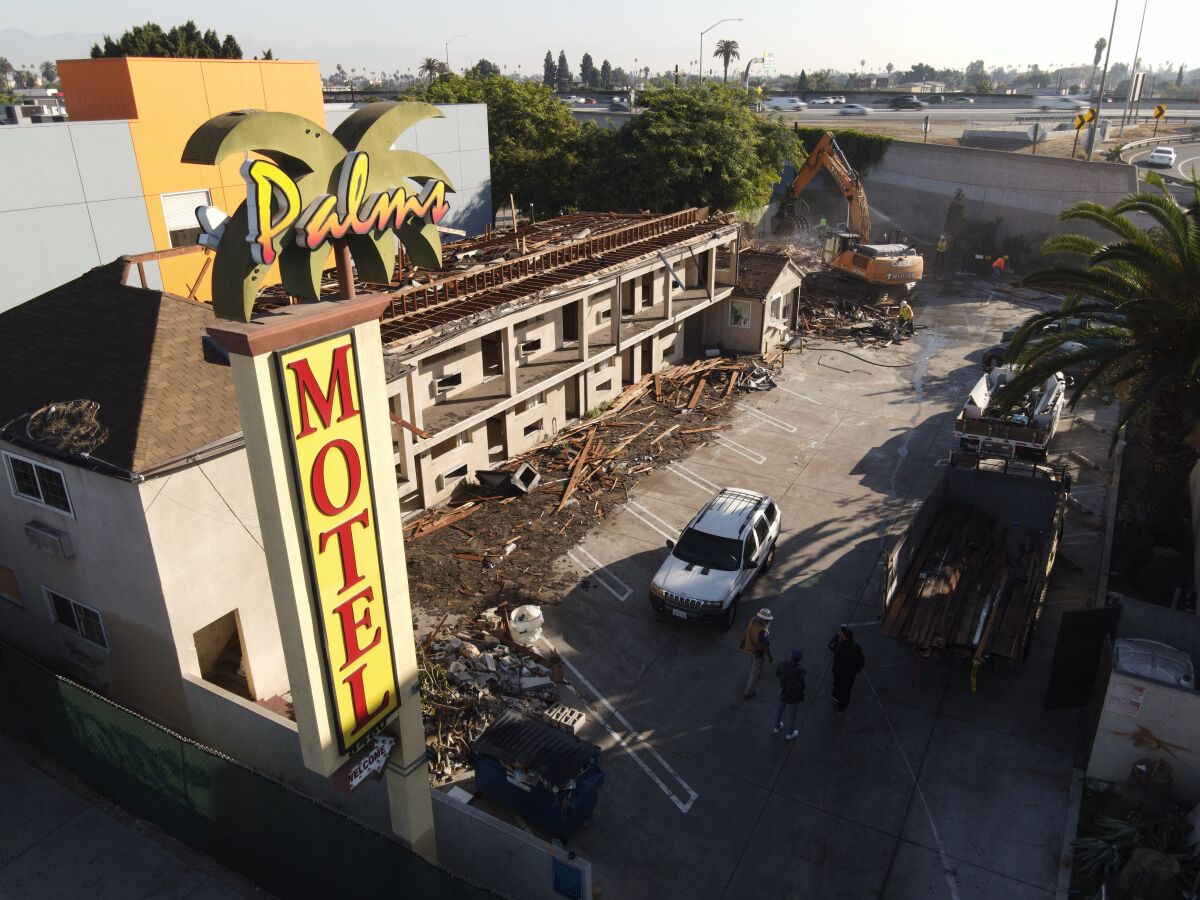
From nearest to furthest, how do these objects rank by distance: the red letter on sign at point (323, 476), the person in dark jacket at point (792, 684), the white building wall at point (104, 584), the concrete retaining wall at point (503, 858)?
the red letter on sign at point (323, 476)
the concrete retaining wall at point (503, 858)
the white building wall at point (104, 584)
the person in dark jacket at point (792, 684)

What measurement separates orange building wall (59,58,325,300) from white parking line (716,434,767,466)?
1583cm

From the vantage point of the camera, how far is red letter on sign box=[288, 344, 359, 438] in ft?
26.4

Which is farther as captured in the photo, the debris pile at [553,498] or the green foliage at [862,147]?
the green foliage at [862,147]

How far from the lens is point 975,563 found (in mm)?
17234

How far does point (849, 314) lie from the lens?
39.0 metres

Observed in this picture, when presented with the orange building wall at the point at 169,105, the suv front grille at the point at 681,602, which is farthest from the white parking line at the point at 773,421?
the orange building wall at the point at 169,105

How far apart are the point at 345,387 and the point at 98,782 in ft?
30.2

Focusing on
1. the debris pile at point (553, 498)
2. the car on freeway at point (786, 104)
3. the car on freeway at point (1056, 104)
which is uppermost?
the car on freeway at point (786, 104)

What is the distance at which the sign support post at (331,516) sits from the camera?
25.8ft

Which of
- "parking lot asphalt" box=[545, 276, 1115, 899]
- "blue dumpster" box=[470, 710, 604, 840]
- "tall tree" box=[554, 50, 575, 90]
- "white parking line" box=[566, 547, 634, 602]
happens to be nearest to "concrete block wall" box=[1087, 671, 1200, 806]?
"parking lot asphalt" box=[545, 276, 1115, 899]

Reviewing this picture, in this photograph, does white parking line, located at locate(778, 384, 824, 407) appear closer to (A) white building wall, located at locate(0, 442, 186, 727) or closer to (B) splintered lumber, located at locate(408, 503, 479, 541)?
(B) splintered lumber, located at locate(408, 503, 479, 541)

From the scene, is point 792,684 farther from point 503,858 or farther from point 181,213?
point 181,213

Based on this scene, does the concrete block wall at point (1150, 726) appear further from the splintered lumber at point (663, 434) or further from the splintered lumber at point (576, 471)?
the splintered lumber at point (663, 434)

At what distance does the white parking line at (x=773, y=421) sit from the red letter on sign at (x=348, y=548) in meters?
20.1
